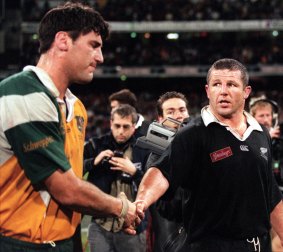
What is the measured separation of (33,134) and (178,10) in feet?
99.4

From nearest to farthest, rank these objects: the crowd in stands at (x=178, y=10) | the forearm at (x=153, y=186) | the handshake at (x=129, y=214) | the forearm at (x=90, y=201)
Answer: the forearm at (x=90, y=201) → the handshake at (x=129, y=214) → the forearm at (x=153, y=186) → the crowd in stands at (x=178, y=10)

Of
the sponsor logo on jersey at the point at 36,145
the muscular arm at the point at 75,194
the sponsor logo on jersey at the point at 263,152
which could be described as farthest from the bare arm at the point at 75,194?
the sponsor logo on jersey at the point at 263,152

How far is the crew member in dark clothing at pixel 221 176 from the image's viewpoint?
11.6ft

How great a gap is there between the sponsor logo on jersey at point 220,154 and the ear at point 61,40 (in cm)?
128

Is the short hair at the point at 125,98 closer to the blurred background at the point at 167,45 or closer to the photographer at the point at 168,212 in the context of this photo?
the photographer at the point at 168,212

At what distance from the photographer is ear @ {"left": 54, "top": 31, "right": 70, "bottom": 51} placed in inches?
109

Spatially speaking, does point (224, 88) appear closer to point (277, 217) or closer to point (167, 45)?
point (277, 217)

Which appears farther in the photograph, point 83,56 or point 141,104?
point 141,104

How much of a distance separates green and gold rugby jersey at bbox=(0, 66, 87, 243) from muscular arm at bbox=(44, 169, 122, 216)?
0.15 feet

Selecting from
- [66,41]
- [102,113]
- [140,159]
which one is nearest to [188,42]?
[102,113]

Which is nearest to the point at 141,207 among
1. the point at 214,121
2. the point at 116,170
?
the point at 214,121

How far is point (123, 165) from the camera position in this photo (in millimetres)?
5223

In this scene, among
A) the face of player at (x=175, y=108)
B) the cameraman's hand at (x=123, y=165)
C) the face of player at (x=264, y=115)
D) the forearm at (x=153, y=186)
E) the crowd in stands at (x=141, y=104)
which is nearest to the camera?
the forearm at (x=153, y=186)

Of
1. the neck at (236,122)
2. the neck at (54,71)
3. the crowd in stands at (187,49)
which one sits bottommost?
the neck at (236,122)
